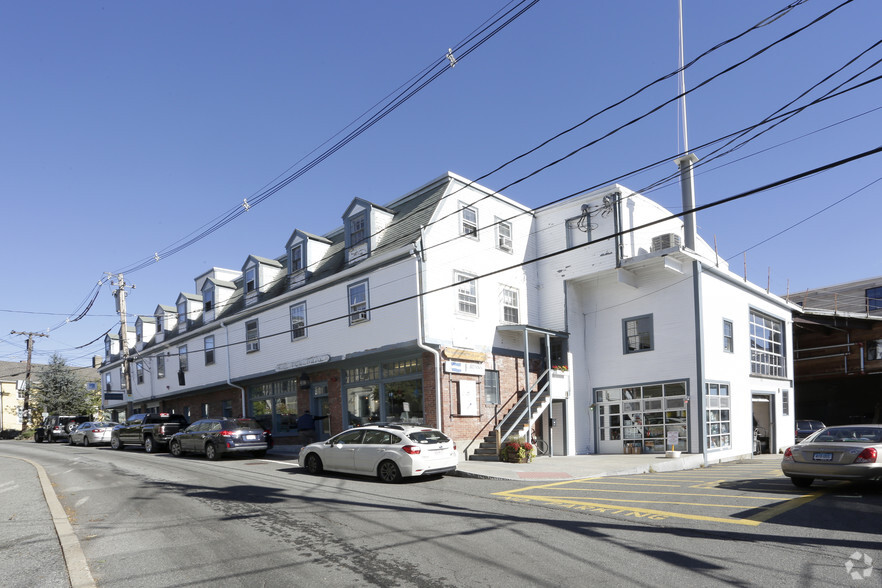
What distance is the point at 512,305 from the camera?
22.8 m

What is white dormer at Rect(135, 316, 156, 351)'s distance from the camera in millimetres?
38438

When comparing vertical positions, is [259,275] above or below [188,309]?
above

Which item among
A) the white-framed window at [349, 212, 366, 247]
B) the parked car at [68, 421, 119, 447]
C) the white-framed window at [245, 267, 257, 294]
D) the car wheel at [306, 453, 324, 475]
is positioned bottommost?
the parked car at [68, 421, 119, 447]

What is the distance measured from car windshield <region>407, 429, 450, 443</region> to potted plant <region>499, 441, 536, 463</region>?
4.22m

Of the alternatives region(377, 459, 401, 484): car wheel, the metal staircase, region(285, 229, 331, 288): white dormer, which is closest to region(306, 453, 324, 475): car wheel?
region(377, 459, 401, 484): car wheel

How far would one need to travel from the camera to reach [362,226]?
885 inches

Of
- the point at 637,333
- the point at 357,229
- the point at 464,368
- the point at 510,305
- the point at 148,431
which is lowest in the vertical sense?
the point at 148,431

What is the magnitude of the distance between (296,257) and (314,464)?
11566mm

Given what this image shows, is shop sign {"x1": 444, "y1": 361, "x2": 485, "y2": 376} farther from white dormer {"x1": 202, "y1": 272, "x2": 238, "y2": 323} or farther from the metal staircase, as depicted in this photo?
white dormer {"x1": 202, "y1": 272, "x2": 238, "y2": 323}

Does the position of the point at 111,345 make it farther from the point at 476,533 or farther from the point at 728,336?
the point at 476,533

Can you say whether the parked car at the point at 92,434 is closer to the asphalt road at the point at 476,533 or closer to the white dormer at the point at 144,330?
the white dormer at the point at 144,330

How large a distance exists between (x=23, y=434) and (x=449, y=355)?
127 ft

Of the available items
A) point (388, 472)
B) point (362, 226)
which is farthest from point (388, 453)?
point (362, 226)

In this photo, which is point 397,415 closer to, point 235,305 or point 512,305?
point 512,305
